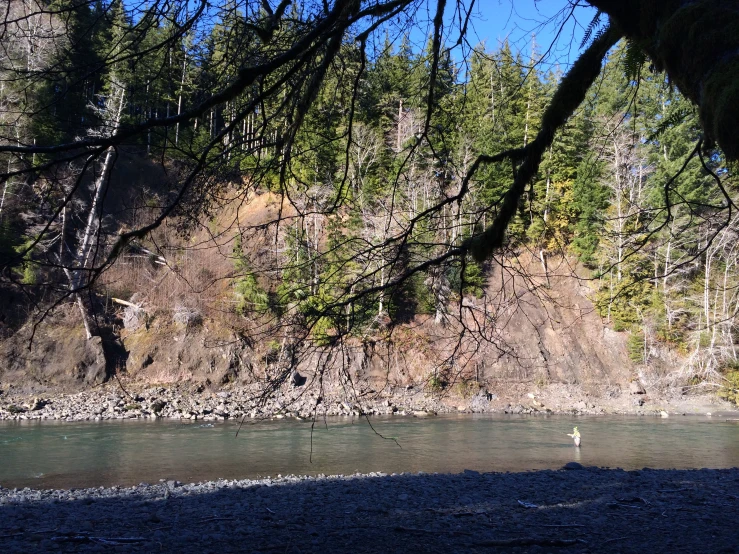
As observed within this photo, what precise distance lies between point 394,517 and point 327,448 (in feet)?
32.1

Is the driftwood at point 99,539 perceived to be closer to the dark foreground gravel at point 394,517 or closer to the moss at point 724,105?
the dark foreground gravel at point 394,517

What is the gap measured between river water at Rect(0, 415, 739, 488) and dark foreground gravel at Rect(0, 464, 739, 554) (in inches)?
99.4

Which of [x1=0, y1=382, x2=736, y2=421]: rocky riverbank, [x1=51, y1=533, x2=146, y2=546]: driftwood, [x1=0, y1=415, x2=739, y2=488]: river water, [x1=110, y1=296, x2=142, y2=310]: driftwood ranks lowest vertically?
[x1=0, y1=415, x2=739, y2=488]: river water

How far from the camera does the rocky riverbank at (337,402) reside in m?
21.2

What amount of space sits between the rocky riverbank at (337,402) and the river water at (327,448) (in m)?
1.71

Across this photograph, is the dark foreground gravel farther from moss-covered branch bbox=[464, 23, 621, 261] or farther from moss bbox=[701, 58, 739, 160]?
moss bbox=[701, 58, 739, 160]

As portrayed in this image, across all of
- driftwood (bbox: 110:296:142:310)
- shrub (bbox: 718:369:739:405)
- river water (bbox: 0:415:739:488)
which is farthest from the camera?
driftwood (bbox: 110:296:142:310)

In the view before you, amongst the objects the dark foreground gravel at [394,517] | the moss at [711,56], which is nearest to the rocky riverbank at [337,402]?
the dark foreground gravel at [394,517]

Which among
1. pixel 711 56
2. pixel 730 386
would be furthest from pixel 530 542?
pixel 730 386

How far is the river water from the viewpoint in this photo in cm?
1244

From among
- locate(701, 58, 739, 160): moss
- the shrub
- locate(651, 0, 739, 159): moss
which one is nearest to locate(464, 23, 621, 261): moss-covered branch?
locate(651, 0, 739, 159): moss

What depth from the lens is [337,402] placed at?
23.2 meters

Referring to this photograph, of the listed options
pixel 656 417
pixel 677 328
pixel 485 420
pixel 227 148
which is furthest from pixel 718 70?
pixel 677 328

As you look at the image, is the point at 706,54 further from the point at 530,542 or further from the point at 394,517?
the point at 394,517
